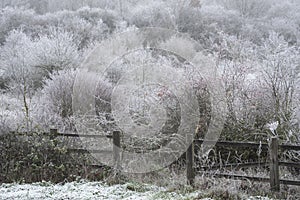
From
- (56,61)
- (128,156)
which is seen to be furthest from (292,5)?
(128,156)

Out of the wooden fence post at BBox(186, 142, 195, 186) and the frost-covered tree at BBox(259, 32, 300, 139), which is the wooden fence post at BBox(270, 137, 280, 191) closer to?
the wooden fence post at BBox(186, 142, 195, 186)

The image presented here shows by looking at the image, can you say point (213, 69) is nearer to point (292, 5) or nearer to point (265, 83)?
point (265, 83)

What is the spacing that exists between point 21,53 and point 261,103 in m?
12.6

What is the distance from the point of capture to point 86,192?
5715 mm

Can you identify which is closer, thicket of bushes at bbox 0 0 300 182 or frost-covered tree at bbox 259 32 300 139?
thicket of bushes at bbox 0 0 300 182

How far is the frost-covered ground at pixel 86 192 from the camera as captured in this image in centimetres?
553

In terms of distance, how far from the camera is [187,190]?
18.8 ft

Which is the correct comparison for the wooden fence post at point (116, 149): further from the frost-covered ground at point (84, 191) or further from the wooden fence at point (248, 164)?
the frost-covered ground at point (84, 191)

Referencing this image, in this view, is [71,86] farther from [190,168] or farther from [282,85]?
[282,85]

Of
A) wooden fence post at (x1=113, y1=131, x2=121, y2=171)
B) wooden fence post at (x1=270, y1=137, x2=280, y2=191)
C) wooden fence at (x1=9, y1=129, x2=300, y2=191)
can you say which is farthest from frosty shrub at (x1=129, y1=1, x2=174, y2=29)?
wooden fence post at (x1=270, y1=137, x2=280, y2=191)

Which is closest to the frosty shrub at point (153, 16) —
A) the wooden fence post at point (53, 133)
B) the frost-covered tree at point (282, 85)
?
the frost-covered tree at point (282, 85)

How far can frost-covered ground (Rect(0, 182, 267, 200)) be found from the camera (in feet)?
18.1

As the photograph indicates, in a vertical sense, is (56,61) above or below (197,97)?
above

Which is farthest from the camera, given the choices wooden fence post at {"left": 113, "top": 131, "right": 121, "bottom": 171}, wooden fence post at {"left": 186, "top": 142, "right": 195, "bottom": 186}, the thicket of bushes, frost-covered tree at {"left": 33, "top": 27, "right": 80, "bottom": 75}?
frost-covered tree at {"left": 33, "top": 27, "right": 80, "bottom": 75}
